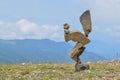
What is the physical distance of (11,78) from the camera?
89.1 feet

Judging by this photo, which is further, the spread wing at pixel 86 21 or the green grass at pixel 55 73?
the spread wing at pixel 86 21

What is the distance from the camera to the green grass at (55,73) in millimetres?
26641

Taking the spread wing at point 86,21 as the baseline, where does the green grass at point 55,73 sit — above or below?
below

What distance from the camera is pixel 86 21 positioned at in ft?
94.2

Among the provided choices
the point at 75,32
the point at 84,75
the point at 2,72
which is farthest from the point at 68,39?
the point at 2,72

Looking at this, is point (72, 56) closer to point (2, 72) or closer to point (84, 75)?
point (84, 75)

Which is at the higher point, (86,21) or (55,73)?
(86,21)

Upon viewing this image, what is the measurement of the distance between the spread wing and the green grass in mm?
2108

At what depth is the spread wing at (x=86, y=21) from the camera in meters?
28.5

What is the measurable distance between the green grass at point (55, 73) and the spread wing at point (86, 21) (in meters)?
2.11

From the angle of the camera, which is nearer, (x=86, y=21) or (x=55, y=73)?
(x=55, y=73)

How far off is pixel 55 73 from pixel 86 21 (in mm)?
3217

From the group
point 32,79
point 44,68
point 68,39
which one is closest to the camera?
point 32,79

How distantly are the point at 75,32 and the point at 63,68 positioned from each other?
3.09 m
